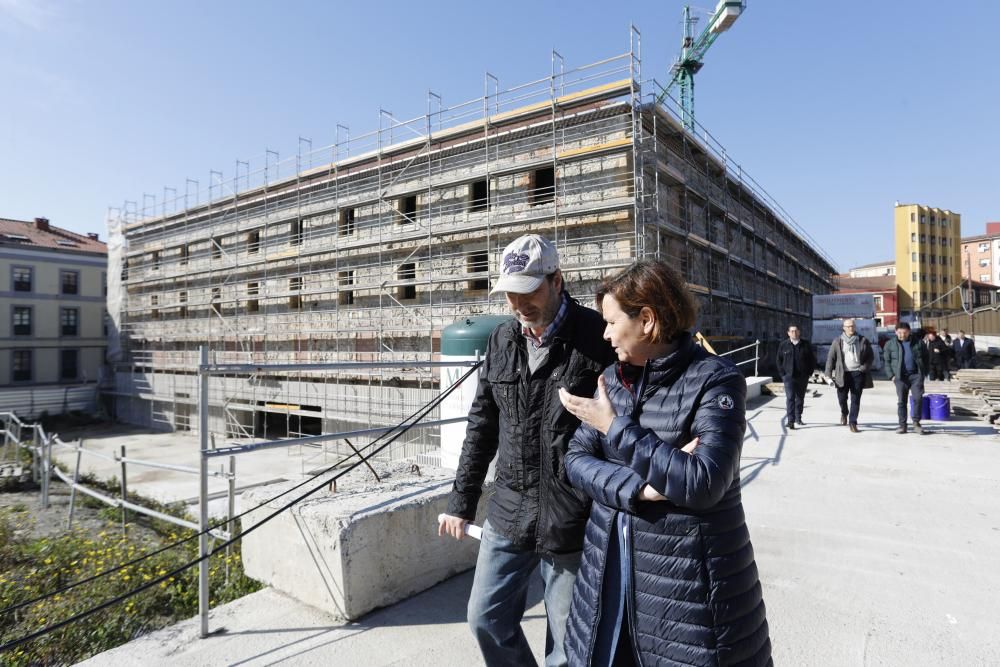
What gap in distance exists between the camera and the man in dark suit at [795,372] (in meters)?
7.86

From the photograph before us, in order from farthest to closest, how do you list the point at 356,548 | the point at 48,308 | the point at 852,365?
the point at 48,308
the point at 852,365
the point at 356,548

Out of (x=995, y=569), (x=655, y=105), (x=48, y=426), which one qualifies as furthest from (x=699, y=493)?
→ (x=48, y=426)

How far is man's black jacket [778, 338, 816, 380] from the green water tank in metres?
4.20

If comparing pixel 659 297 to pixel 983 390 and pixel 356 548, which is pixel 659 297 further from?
pixel 983 390

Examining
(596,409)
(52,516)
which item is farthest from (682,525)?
(52,516)

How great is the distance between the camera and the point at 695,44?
44000 millimetres

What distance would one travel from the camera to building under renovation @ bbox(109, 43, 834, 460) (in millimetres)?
16828

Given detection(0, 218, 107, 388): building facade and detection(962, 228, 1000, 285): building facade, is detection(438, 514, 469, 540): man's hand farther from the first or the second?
detection(962, 228, 1000, 285): building facade

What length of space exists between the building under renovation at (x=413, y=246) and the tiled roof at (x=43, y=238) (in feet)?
31.9

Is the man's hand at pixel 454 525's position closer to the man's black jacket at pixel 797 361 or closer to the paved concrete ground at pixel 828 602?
the paved concrete ground at pixel 828 602

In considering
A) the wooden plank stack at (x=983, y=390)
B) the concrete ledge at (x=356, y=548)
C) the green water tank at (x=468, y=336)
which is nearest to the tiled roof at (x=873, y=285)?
the wooden plank stack at (x=983, y=390)

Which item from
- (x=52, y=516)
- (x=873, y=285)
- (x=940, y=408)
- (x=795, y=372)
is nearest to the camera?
(x=795, y=372)

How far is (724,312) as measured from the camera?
2222cm

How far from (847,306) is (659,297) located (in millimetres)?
26796
